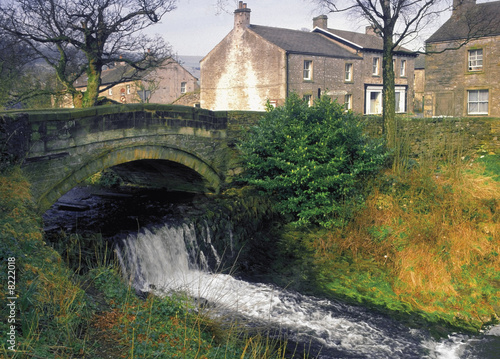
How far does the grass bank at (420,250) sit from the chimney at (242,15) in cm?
1840

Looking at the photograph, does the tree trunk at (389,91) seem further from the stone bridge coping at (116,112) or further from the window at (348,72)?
the window at (348,72)

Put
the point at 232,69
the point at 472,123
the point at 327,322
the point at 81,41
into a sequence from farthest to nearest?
1. the point at 232,69
2. the point at 81,41
3. the point at 472,123
4. the point at 327,322

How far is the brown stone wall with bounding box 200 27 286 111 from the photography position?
26.8 metres

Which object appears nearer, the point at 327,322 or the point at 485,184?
the point at 327,322

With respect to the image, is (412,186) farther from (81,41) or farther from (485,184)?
(81,41)

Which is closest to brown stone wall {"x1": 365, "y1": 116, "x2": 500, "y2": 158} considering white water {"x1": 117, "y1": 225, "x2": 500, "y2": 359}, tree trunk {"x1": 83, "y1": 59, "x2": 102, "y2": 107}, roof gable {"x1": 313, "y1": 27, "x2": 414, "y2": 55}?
white water {"x1": 117, "y1": 225, "x2": 500, "y2": 359}

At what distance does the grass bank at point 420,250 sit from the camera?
345 inches

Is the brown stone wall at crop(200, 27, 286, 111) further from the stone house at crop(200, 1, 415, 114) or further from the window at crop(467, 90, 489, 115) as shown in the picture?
the window at crop(467, 90, 489, 115)

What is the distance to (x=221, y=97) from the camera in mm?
29750

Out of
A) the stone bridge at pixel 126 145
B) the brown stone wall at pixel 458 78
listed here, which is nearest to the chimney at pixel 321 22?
the brown stone wall at pixel 458 78

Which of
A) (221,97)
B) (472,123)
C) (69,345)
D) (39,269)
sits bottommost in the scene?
(69,345)

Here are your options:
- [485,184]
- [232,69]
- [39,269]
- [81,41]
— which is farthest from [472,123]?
[232,69]

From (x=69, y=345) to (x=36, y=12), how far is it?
50.6 ft

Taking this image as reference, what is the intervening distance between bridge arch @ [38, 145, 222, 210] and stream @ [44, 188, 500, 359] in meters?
1.39
